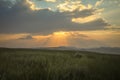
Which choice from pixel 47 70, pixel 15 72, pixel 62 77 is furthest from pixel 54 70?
pixel 15 72

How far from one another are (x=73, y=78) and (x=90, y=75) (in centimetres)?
142

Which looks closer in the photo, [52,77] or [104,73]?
[52,77]

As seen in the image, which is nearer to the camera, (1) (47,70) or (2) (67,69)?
(1) (47,70)

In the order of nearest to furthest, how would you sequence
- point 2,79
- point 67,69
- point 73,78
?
point 2,79
point 73,78
point 67,69

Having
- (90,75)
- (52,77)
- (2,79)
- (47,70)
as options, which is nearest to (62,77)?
(52,77)

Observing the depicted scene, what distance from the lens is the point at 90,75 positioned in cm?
874

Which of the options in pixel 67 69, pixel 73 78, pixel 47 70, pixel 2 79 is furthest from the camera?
pixel 67 69

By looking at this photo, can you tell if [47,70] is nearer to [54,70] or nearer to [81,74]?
[54,70]

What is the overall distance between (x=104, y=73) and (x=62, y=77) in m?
2.80

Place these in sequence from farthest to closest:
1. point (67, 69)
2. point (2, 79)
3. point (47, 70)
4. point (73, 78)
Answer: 1. point (67, 69)
2. point (47, 70)
3. point (73, 78)
4. point (2, 79)

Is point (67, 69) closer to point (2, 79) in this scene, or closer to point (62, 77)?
point (62, 77)

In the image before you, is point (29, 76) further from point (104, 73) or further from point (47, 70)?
point (104, 73)

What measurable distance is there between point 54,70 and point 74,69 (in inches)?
49.1

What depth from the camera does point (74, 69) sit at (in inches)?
364
